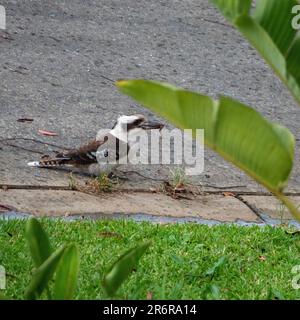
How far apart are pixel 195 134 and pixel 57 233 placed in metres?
2.40

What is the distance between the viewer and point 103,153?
545 centimetres

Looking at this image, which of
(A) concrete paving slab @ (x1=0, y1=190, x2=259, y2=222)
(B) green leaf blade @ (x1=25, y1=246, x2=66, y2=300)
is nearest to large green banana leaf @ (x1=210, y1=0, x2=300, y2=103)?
(B) green leaf blade @ (x1=25, y1=246, x2=66, y2=300)

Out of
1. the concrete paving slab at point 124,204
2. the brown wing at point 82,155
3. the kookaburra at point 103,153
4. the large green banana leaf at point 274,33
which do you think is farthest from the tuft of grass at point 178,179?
the large green banana leaf at point 274,33

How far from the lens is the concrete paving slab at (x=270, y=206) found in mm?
5199

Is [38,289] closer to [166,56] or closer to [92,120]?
[92,120]

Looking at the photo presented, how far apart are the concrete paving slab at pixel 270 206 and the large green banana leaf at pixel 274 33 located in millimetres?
2948

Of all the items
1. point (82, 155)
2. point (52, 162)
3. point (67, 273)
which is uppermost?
point (67, 273)

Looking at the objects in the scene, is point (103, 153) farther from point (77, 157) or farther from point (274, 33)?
point (274, 33)

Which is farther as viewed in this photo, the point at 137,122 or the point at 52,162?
the point at 137,122

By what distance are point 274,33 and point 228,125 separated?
1.10 feet

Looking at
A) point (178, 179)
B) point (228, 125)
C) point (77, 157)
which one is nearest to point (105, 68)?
point (77, 157)

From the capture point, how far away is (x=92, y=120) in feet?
21.4

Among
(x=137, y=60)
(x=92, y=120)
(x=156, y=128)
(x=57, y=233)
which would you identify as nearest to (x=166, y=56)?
(x=137, y=60)
